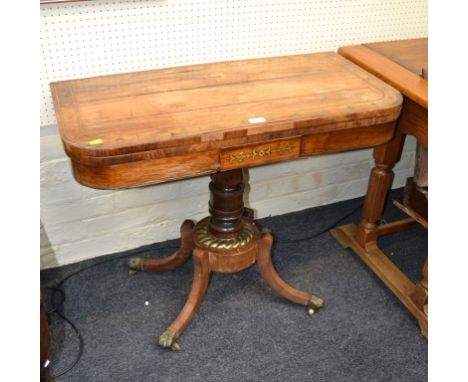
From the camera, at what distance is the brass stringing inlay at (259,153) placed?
4.28 ft

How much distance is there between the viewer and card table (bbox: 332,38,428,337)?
159 centimetres

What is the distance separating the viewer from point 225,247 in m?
1.69

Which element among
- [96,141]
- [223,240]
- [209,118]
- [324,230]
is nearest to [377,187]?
[324,230]

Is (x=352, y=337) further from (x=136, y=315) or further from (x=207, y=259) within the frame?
(x=136, y=315)

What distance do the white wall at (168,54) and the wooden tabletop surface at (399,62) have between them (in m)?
0.16

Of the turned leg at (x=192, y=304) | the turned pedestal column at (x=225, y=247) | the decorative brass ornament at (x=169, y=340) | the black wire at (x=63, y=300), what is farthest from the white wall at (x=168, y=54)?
the decorative brass ornament at (x=169, y=340)

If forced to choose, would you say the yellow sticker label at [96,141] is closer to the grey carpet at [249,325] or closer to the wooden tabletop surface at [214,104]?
the wooden tabletop surface at [214,104]

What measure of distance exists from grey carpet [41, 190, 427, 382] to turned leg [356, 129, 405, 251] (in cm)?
9

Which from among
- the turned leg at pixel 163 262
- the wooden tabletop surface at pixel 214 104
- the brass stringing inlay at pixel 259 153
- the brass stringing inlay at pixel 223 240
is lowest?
the turned leg at pixel 163 262

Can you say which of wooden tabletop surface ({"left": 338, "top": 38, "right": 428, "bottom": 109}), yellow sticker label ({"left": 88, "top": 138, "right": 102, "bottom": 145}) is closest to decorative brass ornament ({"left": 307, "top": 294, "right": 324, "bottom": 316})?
wooden tabletop surface ({"left": 338, "top": 38, "right": 428, "bottom": 109})

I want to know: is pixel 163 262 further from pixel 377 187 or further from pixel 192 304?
pixel 377 187

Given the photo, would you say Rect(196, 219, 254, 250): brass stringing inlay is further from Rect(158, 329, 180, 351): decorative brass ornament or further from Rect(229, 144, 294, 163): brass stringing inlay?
Rect(229, 144, 294, 163): brass stringing inlay

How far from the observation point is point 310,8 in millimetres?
1837

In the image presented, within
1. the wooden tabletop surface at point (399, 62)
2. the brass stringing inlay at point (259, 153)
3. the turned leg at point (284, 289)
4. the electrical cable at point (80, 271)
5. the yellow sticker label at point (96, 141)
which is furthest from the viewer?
the turned leg at point (284, 289)
